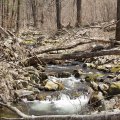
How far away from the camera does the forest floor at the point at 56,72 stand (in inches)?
273

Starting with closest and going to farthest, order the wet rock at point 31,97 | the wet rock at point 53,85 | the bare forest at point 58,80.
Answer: the bare forest at point 58,80 → the wet rock at point 31,97 → the wet rock at point 53,85

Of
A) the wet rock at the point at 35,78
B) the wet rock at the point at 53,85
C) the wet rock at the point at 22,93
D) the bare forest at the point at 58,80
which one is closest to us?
the bare forest at the point at 58,80

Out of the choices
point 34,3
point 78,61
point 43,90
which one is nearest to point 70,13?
point 34,3

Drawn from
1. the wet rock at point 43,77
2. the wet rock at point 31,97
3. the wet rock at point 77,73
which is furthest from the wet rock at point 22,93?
the wet rock at point 77,73

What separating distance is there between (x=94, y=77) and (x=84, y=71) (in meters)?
1.39

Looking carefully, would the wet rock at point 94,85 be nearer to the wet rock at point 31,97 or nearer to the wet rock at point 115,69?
the wet rock at point 31,97

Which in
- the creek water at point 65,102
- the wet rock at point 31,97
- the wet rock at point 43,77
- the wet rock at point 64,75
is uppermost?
the wet rock at point 43,77

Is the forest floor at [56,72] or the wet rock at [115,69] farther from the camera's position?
the wet rock at [115,69]

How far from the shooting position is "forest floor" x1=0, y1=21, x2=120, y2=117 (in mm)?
6934

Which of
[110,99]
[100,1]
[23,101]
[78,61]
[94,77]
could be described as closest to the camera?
[110,99]

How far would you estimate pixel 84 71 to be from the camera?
1284 centimetres

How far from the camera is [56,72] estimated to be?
1252cm

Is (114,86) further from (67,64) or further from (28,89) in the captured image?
(67,64)

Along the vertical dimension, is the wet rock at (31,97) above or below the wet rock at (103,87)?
below
